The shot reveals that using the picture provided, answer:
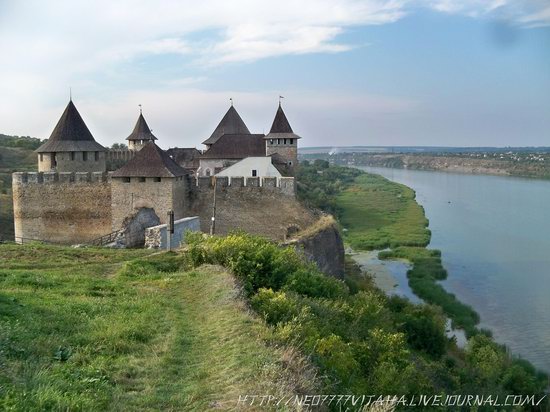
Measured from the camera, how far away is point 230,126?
78.6 ft

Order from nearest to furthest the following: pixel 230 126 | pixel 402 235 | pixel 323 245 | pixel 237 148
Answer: pixel 323 245
pixel 237 148
pixel 230 126
pixel 402 235

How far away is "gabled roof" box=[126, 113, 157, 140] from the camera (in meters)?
24.6

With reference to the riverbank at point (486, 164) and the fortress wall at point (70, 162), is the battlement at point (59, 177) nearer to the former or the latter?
the fortress wall at point (70, 162)

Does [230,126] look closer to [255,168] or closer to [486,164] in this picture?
[255,168]

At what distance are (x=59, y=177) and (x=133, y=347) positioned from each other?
11495 mm

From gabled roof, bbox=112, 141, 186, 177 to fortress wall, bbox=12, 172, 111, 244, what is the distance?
2.60 feet

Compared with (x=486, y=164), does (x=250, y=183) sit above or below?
above

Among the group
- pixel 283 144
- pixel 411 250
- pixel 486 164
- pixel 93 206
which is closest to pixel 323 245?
pixel 283 144

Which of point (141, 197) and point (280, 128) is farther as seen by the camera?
point (280, 128)

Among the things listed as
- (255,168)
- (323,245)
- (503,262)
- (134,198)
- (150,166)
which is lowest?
(503,262)

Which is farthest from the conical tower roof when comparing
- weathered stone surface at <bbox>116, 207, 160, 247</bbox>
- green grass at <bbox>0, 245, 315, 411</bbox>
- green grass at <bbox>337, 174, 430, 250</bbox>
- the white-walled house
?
green grass at <bbox>0, 245, 315, 411</bbox>

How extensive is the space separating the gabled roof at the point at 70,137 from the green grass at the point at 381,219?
1483cm

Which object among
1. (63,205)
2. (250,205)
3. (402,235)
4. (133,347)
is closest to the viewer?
(133,347)

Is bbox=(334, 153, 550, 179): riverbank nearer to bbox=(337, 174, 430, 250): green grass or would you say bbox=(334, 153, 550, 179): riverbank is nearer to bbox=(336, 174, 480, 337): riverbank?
bbox=(336, 174, 480, 337): riverbank
